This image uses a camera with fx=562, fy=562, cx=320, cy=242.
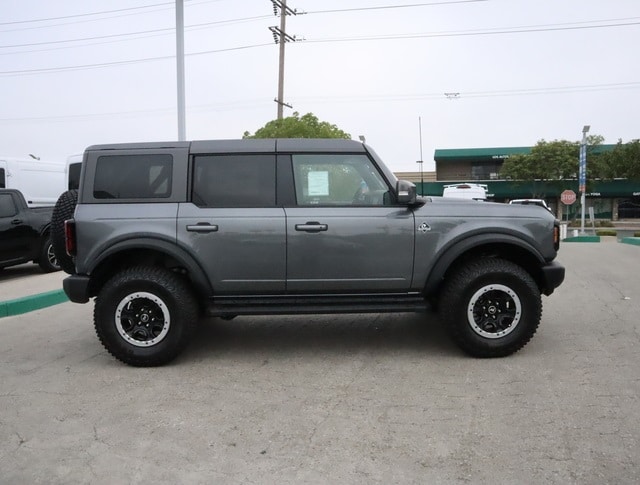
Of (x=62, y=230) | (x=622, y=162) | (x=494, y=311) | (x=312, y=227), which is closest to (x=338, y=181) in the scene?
(x=312, y=227)

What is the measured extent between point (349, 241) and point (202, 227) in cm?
127

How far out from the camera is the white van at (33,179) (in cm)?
1452

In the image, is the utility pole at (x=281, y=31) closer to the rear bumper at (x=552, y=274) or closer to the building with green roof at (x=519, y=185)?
the building with green roof at (x=519, y=185)

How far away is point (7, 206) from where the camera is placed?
10.8m

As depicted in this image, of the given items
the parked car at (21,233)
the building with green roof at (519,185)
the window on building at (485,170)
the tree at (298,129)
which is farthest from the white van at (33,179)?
the window on building at (485,170)

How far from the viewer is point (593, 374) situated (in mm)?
4488

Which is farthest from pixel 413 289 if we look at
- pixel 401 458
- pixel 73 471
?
pixel 73 471

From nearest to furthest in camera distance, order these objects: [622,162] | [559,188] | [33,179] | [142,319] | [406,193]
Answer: [406,193]
[142,319]
[33,179]
[622,162]
[559,188]

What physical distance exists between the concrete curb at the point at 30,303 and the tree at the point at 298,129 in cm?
2093

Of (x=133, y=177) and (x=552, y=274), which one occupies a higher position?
(x=133, y=177)

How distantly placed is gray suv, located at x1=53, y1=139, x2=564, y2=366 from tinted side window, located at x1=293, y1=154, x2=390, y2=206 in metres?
0.01

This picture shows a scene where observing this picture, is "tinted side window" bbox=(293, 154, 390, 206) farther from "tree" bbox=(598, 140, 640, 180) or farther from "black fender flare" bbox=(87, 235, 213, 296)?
"tree" bbox=(598, 140, 640, 180)

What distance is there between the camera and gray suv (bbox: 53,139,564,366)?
4.84 m

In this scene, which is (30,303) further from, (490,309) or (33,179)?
(33,179)
